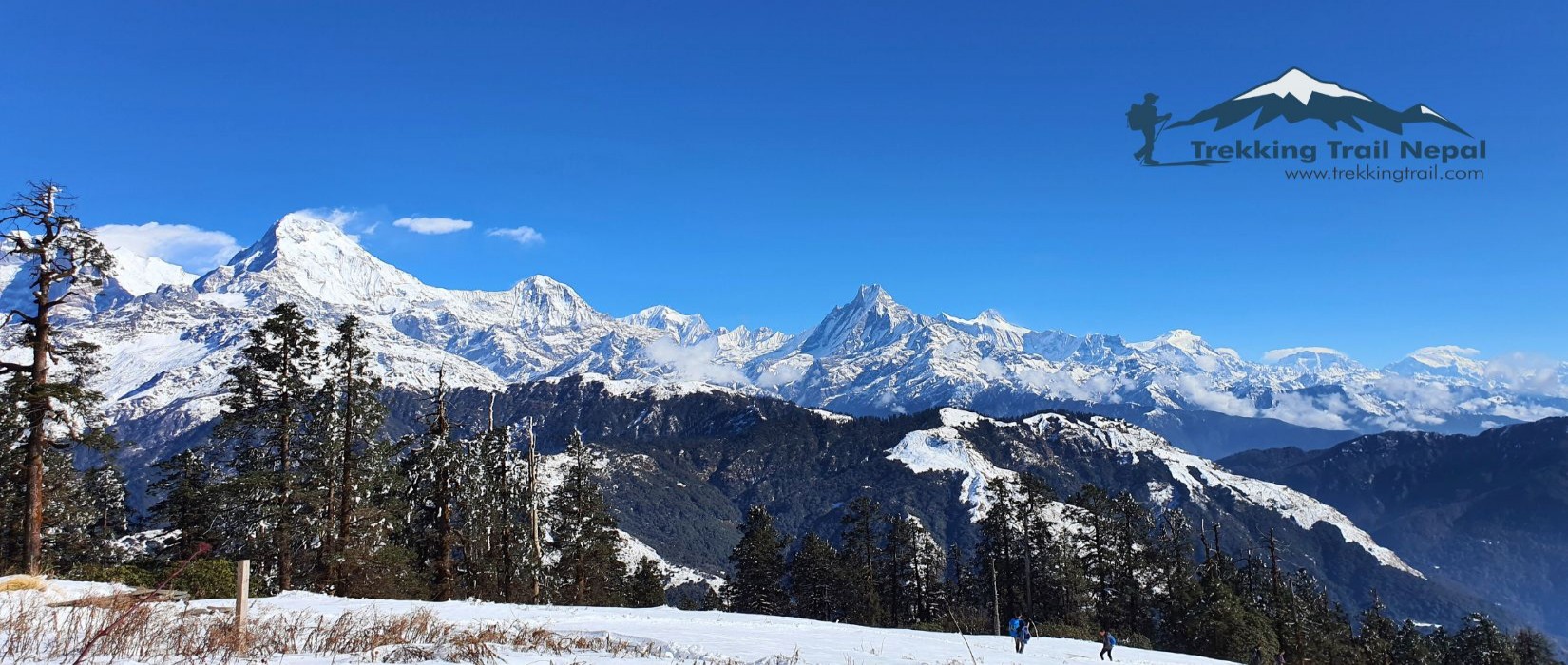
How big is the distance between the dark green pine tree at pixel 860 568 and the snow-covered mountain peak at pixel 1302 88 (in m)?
66.7

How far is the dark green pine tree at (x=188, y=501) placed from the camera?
32.9m

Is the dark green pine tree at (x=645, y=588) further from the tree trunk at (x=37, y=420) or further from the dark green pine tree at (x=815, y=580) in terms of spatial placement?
the tree trunk at (x=37, y=420)

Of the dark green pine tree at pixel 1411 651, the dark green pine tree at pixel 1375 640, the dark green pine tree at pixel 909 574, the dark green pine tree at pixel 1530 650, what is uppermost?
the dark green pine tree at pixel 909 574

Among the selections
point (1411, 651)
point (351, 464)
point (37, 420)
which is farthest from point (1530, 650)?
point (37, 420)

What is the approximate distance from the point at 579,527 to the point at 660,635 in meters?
35.4

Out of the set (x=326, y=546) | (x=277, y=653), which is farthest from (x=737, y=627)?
(x=326, y=546)

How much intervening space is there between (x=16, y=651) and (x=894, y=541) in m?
71.6

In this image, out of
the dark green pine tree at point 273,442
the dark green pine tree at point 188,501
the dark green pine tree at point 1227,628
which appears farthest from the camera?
the dark green pine tree at point 1227,628

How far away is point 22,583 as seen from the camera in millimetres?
15281

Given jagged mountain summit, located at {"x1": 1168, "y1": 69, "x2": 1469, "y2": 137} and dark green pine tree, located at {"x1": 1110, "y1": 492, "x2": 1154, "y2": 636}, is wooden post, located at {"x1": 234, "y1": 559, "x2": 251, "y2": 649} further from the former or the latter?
jagged mountain summit, located at {"x1": 1168, "y1": 69, "x2": 1469, "y2": 137}

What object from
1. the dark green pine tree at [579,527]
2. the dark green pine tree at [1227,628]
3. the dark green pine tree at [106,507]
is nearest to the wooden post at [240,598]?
the dark green pine tree at [579,527]

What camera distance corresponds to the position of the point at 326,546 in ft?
102

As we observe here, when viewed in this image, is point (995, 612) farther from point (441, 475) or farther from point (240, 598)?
point (240, 598)

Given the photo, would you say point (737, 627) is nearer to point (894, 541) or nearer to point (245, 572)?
point (245, 572)
